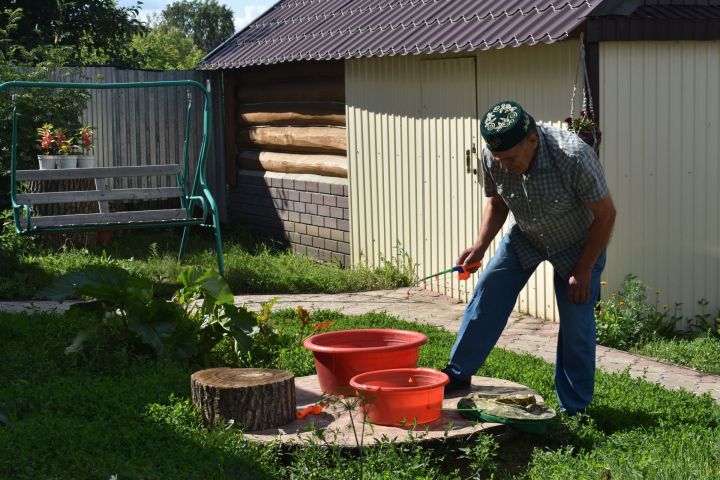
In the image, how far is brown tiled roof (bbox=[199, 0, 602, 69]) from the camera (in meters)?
8.40

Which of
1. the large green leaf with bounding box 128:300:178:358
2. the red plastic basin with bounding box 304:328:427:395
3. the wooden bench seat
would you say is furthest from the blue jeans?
the wooden bench seat

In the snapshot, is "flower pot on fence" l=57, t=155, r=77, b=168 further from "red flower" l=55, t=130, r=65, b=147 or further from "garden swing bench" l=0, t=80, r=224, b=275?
"garden swing bench" l=0, t=80, r=224, b=275

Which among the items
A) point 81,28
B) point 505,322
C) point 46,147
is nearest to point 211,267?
point 46,147

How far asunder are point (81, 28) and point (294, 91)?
649 centimetres

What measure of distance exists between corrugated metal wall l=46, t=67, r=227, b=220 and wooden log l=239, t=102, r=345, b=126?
1.99 feet

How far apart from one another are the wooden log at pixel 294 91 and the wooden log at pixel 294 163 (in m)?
0.63

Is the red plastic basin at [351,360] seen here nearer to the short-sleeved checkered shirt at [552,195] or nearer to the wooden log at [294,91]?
the short-sleeved checkered shirt at [552,195]

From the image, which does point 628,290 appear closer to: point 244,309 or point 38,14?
point 244,309

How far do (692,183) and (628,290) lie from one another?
1125mm

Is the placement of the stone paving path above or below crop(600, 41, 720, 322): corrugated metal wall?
below

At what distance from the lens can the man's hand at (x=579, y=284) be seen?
548 cm

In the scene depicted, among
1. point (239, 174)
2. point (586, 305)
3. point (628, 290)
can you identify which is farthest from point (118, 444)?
point (239, 174)

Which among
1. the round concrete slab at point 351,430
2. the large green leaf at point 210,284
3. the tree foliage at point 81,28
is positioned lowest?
the round concrete slab at point 351,430

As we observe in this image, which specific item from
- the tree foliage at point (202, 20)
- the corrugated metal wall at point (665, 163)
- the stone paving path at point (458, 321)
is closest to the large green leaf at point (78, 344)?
the stone paving path at point (458, 321)
